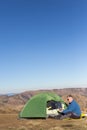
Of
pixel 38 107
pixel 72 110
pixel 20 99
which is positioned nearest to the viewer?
pixel 72 110

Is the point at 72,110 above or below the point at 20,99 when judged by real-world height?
below

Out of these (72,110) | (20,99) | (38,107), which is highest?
(20,99)

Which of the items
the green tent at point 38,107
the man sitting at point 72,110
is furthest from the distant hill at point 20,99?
the man sitting at point 72,110

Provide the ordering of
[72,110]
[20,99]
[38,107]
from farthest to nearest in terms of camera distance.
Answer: [20,99] → [38,107] → [72,110]

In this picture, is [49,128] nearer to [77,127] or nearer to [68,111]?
[77,127]

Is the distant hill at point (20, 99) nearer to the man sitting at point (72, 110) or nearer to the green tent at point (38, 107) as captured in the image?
the green tent at point (38, 107)

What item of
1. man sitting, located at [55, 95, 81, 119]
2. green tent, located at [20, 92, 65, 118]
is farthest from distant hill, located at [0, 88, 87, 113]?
man sitting, located at [55, 95, 81, 119]

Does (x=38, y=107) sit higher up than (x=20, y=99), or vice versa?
(x=20, y=99)

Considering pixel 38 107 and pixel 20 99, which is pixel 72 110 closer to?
pixel 38 107

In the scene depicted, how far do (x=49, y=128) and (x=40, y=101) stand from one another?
6.22 meters

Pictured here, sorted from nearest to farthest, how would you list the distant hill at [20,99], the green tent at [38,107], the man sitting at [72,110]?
the man sitting at [72,110] → the green tent at [38,107] → the distant hill at [20,99]

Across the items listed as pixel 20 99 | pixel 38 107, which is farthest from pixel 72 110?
pixel 20 99

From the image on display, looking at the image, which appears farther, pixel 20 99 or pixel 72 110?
pixel 20 99

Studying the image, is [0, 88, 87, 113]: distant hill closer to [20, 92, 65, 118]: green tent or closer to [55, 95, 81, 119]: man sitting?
[20, 92, 65, 118]: green tent
